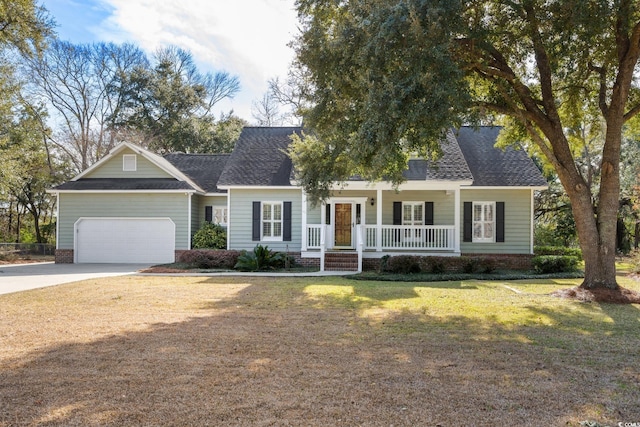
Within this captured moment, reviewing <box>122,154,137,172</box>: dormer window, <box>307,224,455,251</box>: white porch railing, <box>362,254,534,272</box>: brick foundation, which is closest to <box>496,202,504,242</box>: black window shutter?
<box>362,254,534,272</box>: brick foundation

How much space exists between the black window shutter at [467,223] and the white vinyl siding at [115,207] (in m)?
11.6

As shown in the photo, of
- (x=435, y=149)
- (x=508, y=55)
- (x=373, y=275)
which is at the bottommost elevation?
(x=373, y=275)

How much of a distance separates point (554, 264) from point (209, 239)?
519 inches

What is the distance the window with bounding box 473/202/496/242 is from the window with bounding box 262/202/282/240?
25.9 ft

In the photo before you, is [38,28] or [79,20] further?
[79,20]

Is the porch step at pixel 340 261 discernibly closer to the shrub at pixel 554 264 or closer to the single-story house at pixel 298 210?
the single-story house at pixel 298 210

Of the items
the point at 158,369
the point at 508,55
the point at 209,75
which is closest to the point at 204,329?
the point at 158,369

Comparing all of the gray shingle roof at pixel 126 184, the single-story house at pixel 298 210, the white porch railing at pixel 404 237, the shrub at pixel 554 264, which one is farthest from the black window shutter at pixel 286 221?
the shrub at pixel 554 264

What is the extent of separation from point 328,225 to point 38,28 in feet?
36.0

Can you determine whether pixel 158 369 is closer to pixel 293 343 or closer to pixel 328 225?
pixel 293 343

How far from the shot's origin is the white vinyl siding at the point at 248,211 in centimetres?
1912

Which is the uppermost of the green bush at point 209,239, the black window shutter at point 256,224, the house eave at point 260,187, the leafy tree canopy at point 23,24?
the leafy tree canopy at point 23,24

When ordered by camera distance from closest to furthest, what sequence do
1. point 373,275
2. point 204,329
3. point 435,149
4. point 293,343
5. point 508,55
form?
1. point 293,343
2. point 204,329
3. point 435,149
4. point 508,55
5. point 373,275

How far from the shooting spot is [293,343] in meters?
6.03
